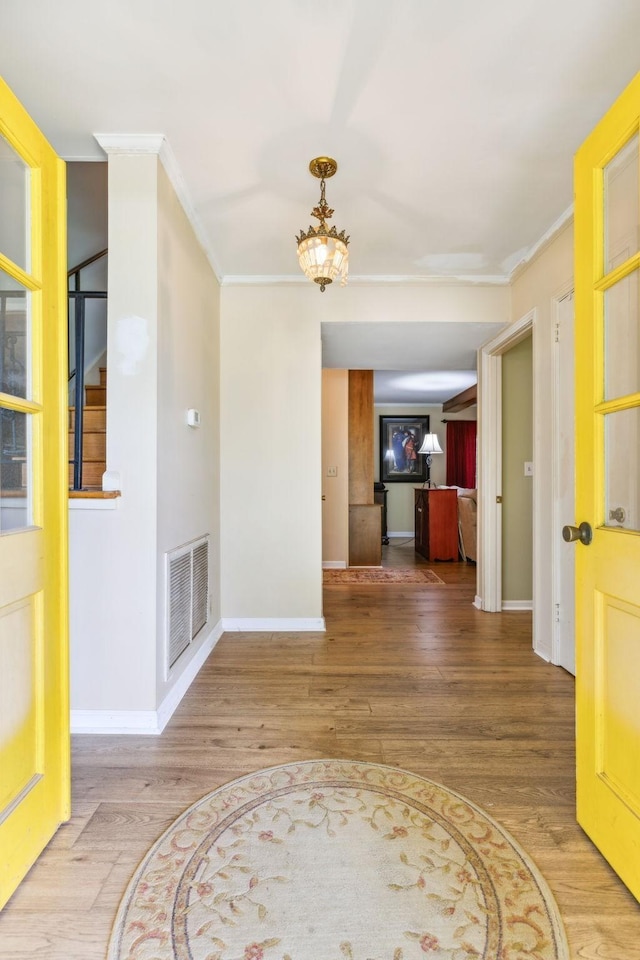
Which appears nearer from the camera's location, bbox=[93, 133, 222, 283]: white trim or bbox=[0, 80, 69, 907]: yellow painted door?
bbox=[0, 80, 69, 907]: yellow painted door

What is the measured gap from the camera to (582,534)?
→ 1.30 m

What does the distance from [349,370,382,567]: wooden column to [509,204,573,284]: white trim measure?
7.59 feet

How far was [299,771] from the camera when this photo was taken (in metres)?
1.57

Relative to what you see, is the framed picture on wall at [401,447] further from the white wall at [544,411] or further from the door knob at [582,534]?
the door knob at [582,534]

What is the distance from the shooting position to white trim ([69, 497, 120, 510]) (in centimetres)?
179

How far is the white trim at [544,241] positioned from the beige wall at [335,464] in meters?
2.24

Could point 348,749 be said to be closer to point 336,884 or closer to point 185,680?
point 336,884

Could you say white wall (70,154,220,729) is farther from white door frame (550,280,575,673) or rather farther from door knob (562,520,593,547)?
white door frame (550,280,575,673)

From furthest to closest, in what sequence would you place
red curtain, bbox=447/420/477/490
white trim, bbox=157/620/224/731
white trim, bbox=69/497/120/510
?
red curtain, bbox=447/420/477/490, white trim, bbox=157/620/224/731, white trim, bbox=69/497/120/510

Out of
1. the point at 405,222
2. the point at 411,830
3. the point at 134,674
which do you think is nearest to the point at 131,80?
the point at 405,222

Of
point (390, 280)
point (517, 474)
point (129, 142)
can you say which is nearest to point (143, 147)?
point (129, 142)

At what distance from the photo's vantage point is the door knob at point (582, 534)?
4.23 ft

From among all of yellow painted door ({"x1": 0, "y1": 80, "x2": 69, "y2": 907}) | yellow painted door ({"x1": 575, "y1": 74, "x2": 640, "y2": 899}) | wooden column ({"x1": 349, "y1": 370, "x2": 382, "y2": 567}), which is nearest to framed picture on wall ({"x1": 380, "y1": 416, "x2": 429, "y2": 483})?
wooden column ({"x1": 349, "y1": 370, "x2": 382, "y2": 567})

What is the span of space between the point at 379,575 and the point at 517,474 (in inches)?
74.5
